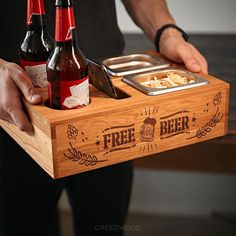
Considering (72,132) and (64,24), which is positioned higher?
(64,24)

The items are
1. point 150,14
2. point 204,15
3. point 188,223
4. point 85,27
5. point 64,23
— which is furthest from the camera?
point 204,15

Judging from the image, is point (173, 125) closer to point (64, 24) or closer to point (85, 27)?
point (64, 24)

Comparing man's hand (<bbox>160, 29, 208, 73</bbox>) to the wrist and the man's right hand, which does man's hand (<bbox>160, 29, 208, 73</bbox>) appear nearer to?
the wrist

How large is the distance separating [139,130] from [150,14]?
0.57m

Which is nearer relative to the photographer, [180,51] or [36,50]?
[36,50]

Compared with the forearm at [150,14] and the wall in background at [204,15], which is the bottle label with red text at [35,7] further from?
the wall in background at [204,15]

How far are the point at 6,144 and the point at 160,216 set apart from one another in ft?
4.36

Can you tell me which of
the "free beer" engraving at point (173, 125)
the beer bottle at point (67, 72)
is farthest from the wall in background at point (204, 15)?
the beer bottle at point (67, 72)

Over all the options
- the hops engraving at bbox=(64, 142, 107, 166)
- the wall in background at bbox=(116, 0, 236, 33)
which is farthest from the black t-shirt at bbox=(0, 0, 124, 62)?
the wall in background at bbox=(116, 0, 236, 33)

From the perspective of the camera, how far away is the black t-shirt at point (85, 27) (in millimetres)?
1395

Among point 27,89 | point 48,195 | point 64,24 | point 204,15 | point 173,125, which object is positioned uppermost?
point 64,24

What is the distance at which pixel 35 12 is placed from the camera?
44.6 inches

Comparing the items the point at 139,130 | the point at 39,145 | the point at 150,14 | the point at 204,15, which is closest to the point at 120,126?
the point at 139,130

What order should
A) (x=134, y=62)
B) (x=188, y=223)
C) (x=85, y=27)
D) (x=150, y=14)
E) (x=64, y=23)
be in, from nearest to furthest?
(x=64, y=23) → (x=134, y=62) → (x=85, y=27) → (x=150, y=14) → (x=188, y=223)
